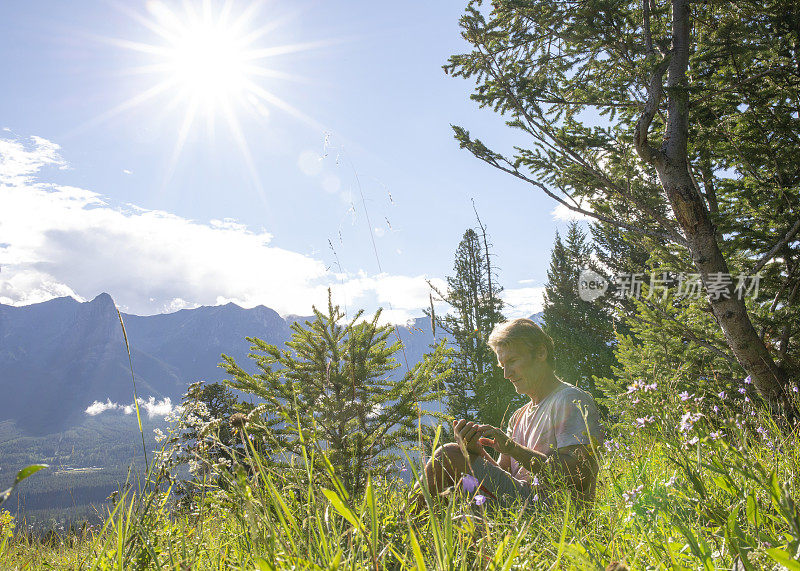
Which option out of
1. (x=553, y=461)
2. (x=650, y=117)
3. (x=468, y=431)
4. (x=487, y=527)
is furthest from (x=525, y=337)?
(x=650, y=117)

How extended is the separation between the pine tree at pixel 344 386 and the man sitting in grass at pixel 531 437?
166 centimetres

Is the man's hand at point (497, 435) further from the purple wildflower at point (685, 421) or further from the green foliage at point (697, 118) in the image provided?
the green foliage at point (697, 118)

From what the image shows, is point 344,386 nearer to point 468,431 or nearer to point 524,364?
point 524,364

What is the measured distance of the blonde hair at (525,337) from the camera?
3438mm

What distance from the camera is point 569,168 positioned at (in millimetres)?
5992

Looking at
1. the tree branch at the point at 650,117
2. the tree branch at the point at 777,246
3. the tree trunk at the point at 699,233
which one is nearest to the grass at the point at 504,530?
the tree trunk at the point at 699,233

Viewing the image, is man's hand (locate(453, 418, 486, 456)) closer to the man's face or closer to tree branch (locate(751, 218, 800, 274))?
the man's face

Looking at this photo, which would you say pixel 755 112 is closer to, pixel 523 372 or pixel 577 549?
pixel 523 372

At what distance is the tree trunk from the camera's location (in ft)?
16.8

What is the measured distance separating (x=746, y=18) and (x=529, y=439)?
6.90 meters

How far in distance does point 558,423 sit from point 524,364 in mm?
591

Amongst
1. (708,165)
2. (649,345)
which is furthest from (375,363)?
(708,165)

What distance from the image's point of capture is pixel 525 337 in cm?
344

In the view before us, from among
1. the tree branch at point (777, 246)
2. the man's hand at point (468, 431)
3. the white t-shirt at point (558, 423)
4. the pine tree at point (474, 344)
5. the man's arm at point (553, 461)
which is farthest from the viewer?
the pine tree at point (474, 344)
